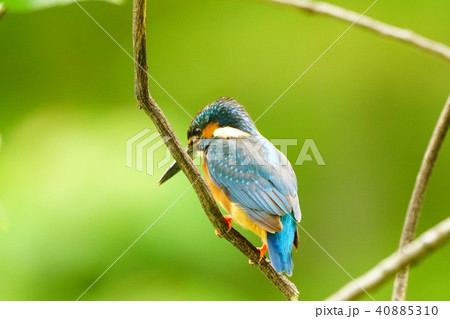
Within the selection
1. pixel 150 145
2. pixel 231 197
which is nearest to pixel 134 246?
pixel 150 145

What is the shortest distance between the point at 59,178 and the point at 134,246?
48 centimetres

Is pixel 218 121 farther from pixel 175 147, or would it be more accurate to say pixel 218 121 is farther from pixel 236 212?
pixel 175 147

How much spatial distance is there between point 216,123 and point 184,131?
0.53 meters

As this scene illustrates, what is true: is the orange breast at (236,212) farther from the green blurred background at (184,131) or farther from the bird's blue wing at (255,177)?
the green blurred background at (184,131)

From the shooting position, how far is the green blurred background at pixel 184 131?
2.45 meters

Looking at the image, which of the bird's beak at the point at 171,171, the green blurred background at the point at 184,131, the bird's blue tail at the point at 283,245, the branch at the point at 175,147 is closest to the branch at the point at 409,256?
the branch at the point at 175,147

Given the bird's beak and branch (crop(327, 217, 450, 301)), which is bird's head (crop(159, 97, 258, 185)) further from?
branch (crop(327, 217, 450, 301))

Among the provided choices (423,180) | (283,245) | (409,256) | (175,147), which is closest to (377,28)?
(423,180)

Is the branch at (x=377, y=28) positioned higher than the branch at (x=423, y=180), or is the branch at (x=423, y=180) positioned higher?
the branch at (x=377, y=28)

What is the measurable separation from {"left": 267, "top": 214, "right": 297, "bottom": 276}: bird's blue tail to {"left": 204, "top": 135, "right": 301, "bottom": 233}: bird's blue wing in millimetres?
28

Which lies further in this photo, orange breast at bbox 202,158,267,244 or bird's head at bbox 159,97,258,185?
bird's head at bbox 159,97,258,185

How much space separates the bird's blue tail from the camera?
63.5 inches

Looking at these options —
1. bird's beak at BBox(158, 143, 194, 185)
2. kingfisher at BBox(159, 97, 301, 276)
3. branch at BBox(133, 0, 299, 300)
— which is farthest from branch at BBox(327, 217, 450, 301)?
bird's beak at BBox(158, 143, 194, 185)
